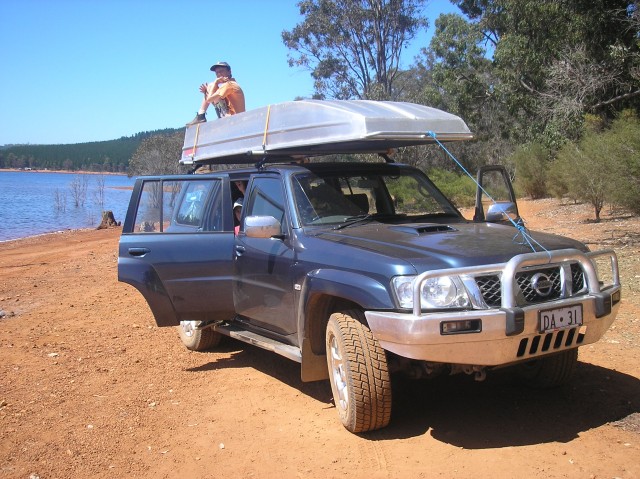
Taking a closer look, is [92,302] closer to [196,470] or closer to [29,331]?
[29,331]

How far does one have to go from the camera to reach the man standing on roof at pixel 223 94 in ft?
26.1

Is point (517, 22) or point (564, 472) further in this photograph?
point (517, 22)

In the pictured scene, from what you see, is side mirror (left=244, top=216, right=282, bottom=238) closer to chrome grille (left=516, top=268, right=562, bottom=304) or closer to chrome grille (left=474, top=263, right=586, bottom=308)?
chrome grille (left=474, top=263, right=586, bottom=308)

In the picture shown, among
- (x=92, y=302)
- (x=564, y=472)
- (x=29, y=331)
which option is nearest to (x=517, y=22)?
(x=92, y=302)

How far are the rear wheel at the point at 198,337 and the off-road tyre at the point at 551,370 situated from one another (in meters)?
3.10

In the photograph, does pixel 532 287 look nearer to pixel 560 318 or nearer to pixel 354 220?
pixel 560 318

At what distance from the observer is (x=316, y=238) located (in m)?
4.91

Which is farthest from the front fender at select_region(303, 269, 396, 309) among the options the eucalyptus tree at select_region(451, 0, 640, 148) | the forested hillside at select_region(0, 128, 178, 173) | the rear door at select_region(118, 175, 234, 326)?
the forested hillside at select_region(0, 128, 178, 173)

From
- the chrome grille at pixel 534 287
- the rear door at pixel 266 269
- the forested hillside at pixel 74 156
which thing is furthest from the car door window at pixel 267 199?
the forested hillside at pixel 74 156

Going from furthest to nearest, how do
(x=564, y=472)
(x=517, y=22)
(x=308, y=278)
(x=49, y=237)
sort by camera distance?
(x=49, y=237), (x=517, y=22), (x=308, y=278), (x=564, y=472)

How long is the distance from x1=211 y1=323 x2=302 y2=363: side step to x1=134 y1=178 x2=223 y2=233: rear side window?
92 centimetres

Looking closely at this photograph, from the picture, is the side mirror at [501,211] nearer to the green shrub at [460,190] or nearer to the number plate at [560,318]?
the number plate at [560,318]

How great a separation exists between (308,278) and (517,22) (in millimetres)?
20081

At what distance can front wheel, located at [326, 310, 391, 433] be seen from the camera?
165 inches
